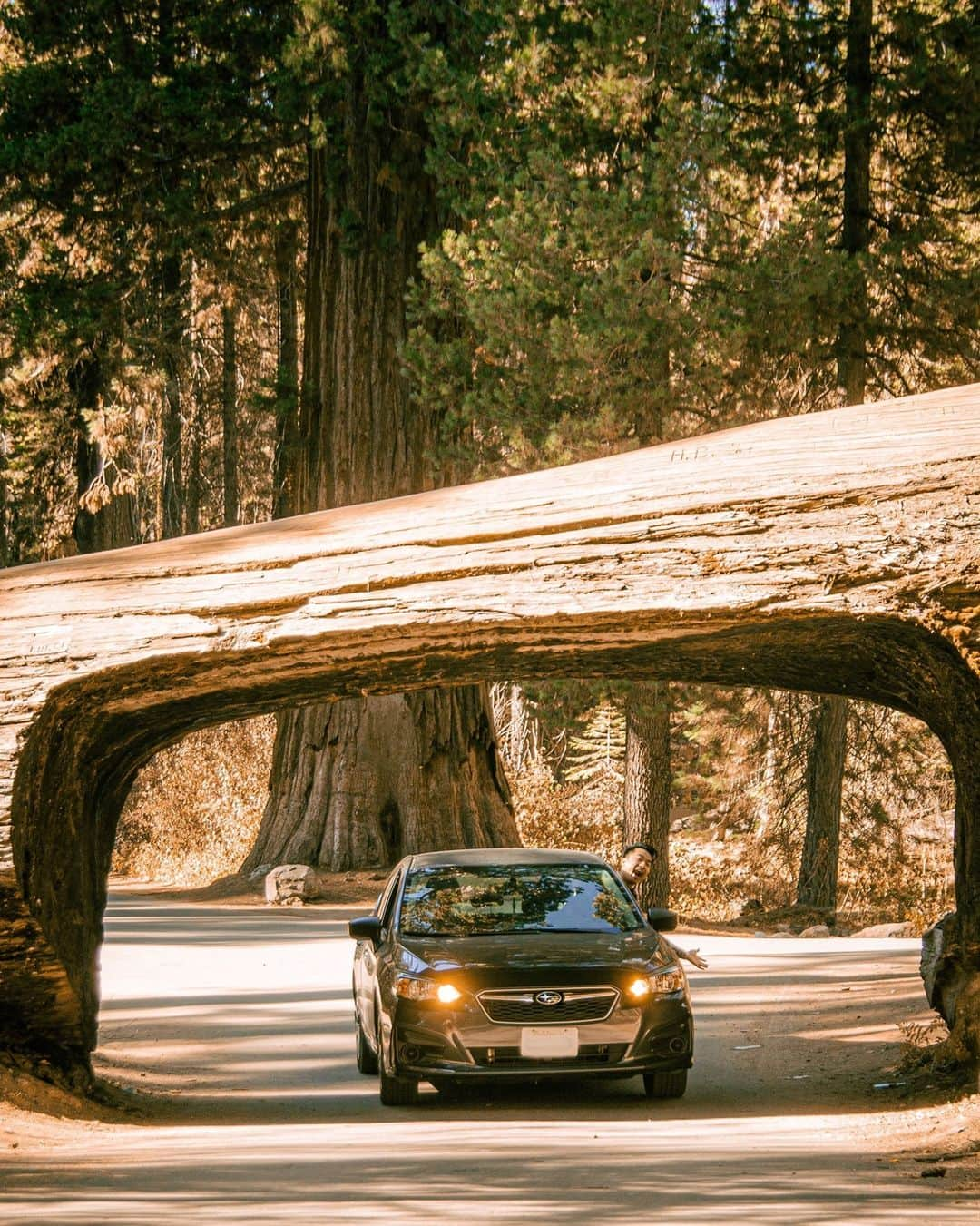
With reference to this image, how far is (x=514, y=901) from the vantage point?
10172 mm

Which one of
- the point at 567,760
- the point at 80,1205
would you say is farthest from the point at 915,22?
the point at 567,760

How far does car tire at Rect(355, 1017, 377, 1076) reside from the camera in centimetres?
1074

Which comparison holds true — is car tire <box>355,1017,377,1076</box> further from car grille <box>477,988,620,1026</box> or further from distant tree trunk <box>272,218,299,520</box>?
distant tree trunk <box>272,218,299,520</box>

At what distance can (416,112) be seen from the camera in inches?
856

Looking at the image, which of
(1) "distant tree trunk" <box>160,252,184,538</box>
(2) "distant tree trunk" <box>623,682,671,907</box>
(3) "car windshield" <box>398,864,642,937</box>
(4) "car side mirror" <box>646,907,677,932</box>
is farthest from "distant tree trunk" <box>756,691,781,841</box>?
(4) "car side mirror" <box>646,907,677,932</box>

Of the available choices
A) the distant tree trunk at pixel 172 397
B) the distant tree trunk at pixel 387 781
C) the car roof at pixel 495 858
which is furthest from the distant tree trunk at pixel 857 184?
the car roof at pixel 495 858

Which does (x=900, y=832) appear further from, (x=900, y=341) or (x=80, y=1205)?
(x=80, y=1205)

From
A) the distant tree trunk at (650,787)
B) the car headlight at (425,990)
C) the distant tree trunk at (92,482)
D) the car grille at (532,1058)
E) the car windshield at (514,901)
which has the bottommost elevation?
the car grille at (532,1058)

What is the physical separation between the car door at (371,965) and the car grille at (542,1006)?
965mm

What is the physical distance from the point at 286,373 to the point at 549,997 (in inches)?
670

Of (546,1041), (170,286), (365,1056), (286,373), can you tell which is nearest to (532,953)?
(546,1041)

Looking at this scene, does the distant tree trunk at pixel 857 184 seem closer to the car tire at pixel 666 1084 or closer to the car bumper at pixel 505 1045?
the car tire at pixel 666 1084

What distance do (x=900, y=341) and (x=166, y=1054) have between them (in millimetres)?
14155

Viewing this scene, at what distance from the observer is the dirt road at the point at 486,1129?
20.8 ft
